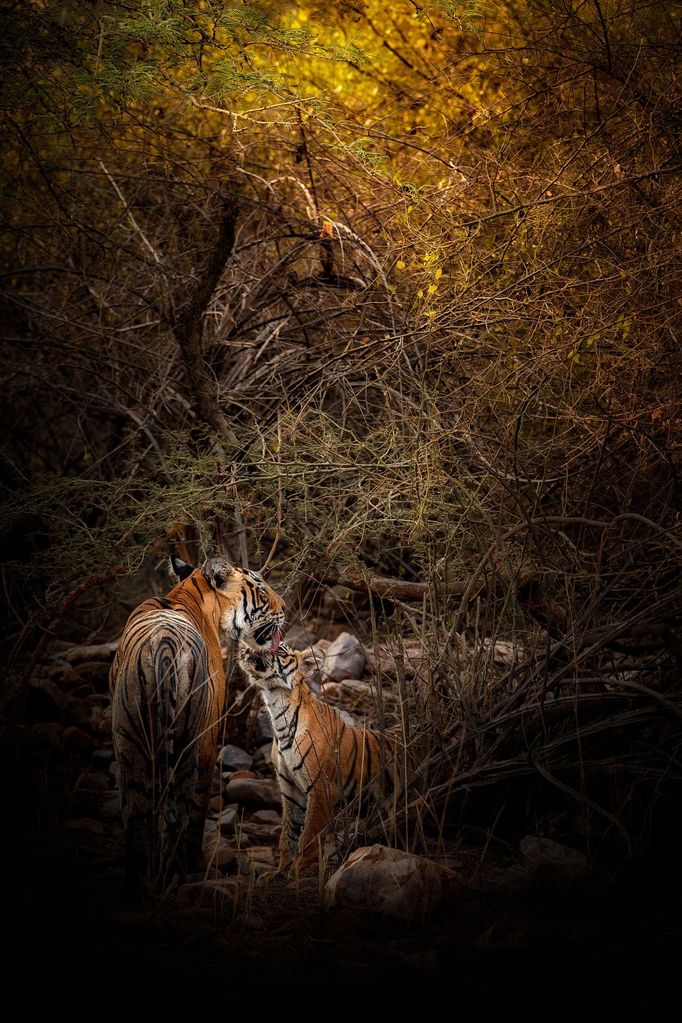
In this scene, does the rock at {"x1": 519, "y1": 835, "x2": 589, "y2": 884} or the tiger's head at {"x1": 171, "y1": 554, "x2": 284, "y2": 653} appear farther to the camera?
the tiger's head at {"x1": 171, "y1": 554, "x2": 284, "y2": 653}

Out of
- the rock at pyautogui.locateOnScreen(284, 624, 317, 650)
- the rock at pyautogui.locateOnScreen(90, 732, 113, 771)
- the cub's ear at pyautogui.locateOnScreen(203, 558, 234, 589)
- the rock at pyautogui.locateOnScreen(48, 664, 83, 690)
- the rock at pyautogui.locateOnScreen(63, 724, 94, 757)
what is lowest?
the rock at pyautogui.locateOnScreen(90, 732, 113, 771)

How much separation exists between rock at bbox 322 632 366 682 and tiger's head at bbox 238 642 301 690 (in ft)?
6.89

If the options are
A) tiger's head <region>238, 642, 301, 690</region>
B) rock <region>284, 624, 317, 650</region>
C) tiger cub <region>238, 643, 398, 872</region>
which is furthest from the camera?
rock <region>284, 624, 317, 650</region>

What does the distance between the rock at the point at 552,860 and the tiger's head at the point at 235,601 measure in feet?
5.29

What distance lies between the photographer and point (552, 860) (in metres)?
3.73

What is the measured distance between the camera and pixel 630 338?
205 inches

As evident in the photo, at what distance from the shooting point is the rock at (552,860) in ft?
11.8

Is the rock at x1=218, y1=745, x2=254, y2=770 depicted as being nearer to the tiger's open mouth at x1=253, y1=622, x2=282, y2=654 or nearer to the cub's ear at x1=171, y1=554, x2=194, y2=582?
the tiger's open mouth at x1=253, y1=622, x2=282, y2=654

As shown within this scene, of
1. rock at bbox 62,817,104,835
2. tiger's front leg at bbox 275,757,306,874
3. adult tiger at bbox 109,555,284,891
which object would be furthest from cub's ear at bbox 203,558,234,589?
rock at bbox 62,817,104,835

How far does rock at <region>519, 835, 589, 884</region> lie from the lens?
358cm

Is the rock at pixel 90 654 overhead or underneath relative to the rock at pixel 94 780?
overhead

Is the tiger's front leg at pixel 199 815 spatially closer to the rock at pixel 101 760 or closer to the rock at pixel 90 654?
the rock at pixel 101 760

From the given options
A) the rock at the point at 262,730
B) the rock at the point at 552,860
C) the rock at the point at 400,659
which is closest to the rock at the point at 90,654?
the rock at the point at 262,730

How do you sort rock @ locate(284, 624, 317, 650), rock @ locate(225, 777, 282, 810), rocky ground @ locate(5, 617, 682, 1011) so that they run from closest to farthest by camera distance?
rocky ground @ locate(5, 617, 682, 1011) → rock @ locate(225, 777, 282, 810) → rock @ locate(284, 624, 317, 650)
